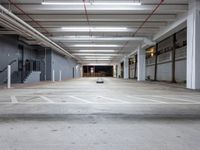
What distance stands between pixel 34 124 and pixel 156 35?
1589 centimetres

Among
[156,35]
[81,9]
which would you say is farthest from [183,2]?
[156,35]

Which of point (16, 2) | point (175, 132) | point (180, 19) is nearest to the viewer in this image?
point (175, 132)

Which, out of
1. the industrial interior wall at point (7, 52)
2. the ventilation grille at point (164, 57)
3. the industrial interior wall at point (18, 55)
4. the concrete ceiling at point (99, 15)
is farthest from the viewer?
the ventilation grille at point (164, 57)

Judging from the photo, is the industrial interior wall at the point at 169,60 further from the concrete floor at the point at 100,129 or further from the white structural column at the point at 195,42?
the concrete floor at the point at 100,129

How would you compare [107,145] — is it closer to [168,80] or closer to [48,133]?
[48,133]

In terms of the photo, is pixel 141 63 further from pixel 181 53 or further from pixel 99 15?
pixel 99 15

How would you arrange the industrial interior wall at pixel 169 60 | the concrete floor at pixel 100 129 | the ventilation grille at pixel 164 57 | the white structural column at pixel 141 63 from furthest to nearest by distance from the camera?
1. the white structural column at pixel 141 63
2. the ventilation grille at pixel 164 57
3. the industrial interior wall at pixel 169 60
4. the concrete floor at pixel 100 129

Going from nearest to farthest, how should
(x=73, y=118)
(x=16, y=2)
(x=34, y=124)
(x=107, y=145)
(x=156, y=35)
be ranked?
(x=107, y=145)
(x=34, y=124)
(x=73, y=118)
(x=16, y=2)
(x=156, y=35)

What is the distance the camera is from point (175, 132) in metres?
3.44

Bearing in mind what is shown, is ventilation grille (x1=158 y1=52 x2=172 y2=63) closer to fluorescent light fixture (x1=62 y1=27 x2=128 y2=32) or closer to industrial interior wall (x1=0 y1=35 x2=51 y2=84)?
fluorescent light fixture (x1=62 y1=27 x2=128 y2=32)

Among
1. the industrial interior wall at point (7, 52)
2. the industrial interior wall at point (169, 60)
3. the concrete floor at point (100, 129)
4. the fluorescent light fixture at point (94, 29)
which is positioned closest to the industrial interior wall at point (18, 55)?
the industrial interior wall at point (7, 52)

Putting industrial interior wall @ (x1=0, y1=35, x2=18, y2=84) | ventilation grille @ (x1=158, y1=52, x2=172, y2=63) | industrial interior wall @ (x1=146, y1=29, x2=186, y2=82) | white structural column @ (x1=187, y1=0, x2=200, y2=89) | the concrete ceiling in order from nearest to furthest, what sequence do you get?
1. white structural column @ (x1=187, y1=0, x2=200, y2=89)
2. the concrete ceiling
3. industrial interior wall @ (x1=0, y1=35, x2=18, y2=84)
4. industrial interior wall @ (x1=146, y1=29, x2=186, y2=82)
5. ventilation grille @ (x1=158, y1=52, x2=172, y2=63)

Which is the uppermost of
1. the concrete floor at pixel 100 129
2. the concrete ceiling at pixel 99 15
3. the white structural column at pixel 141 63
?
the concrete ceiling at pixel 99 15

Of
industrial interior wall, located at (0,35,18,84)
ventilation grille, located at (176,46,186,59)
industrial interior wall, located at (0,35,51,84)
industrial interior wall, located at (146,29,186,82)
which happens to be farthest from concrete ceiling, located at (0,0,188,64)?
ventilation grille, located at (176,46,186,59)
